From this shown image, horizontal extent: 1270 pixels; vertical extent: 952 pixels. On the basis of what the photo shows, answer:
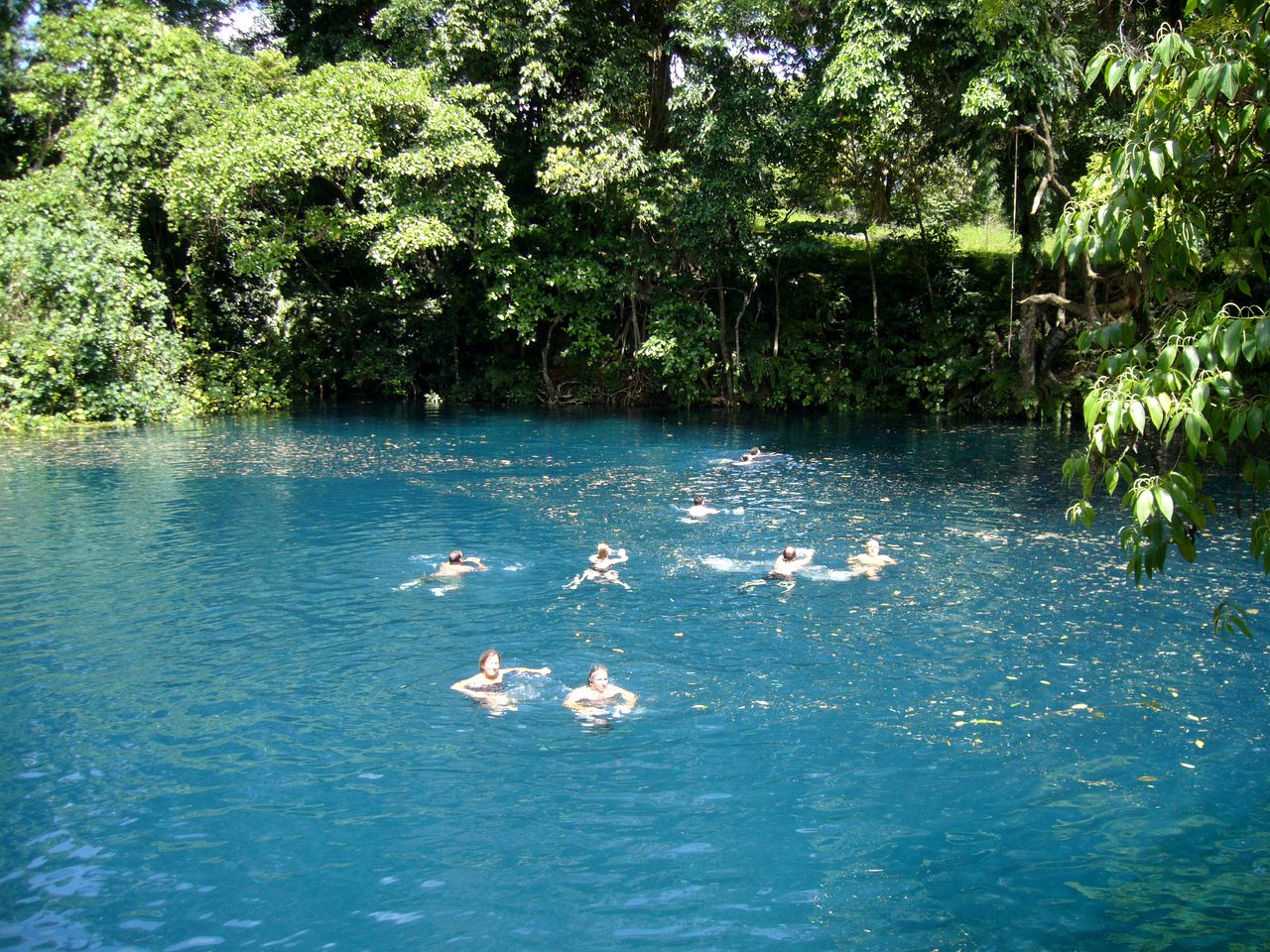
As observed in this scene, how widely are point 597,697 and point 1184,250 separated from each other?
6.65 m

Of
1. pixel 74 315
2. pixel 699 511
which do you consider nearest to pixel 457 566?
pixel 699 511

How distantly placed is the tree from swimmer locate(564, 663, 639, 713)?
5.77 meters

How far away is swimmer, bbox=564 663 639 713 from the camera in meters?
9.56

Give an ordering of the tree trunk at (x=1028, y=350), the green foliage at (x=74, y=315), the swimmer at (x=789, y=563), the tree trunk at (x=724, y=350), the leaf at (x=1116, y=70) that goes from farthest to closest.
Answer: the tree trunk at (x=724, y=350) < the green foliage at (x=74, y=315) < the tree trunk at (x=1028, y=350) < the swimmer at (x=789, y=563) < the leaf at (x=1116, y=70)

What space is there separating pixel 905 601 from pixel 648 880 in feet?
21.4

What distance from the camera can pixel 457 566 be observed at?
1391 centimetres

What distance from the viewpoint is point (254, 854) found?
7.25m

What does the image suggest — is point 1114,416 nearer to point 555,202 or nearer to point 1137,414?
point 1137,414

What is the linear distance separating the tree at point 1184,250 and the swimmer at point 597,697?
18.9 ft

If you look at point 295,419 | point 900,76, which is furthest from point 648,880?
point 295,419

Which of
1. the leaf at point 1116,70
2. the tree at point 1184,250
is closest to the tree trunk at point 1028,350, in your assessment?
the tree at point 1184,250

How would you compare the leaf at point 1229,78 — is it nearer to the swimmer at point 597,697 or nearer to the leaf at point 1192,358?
the leaf at point 1192,358

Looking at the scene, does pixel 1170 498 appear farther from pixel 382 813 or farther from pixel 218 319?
pixel 218 319

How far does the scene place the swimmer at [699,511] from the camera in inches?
677
